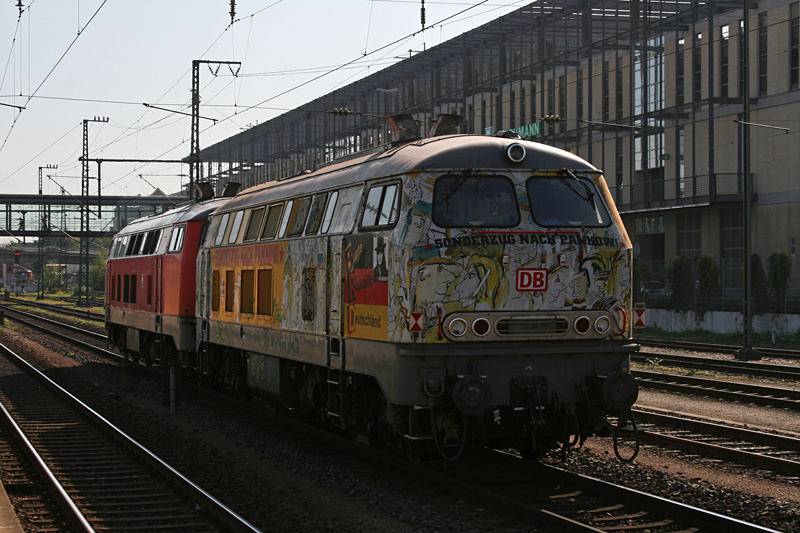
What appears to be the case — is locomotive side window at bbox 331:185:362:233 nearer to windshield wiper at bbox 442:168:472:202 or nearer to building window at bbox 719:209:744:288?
windshield wiper at bbox 442:168:472:202

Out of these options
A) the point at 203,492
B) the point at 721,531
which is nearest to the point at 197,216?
the point at 203,492

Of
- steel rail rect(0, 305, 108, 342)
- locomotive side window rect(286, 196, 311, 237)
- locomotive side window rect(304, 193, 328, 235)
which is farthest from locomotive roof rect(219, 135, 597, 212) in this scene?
steel rail rect(0, 305, 108, 342)

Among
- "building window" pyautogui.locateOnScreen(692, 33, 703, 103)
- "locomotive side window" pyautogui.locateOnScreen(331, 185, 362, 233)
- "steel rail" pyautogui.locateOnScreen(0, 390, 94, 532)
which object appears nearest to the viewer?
"steel rail" pyautogui.locateOnScreen(0, 390, 94, 532)

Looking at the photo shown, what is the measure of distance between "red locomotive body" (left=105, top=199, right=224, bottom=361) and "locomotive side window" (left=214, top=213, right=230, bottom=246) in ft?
5.54

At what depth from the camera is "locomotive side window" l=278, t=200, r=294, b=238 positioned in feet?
42.8

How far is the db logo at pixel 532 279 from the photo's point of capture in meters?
9.67

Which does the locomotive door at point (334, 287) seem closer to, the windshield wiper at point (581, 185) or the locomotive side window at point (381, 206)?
the locomotive side window at point (381, 206)

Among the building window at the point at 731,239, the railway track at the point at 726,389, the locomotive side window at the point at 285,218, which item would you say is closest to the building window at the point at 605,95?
the building window at the point at 731,239

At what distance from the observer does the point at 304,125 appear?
2739 inches

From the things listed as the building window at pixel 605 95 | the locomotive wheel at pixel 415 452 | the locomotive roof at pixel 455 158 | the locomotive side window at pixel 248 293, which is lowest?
the locomotive wheel at pixel 415 452

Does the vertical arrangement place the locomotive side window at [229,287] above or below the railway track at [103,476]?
above

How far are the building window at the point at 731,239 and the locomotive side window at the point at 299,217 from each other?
93.1 ft

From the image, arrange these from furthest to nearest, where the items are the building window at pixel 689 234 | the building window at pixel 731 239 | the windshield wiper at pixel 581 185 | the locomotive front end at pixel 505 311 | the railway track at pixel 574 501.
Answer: the building window at pixel 689 234 → the building window at pixel 731 239 → the windshield wiper at pixel 581 185 → the locomotive front end at pixel 505 311 → the railway track at pixel 574 501

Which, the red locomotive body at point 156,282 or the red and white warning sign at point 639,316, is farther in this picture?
the red locomotive body at point 156,282
